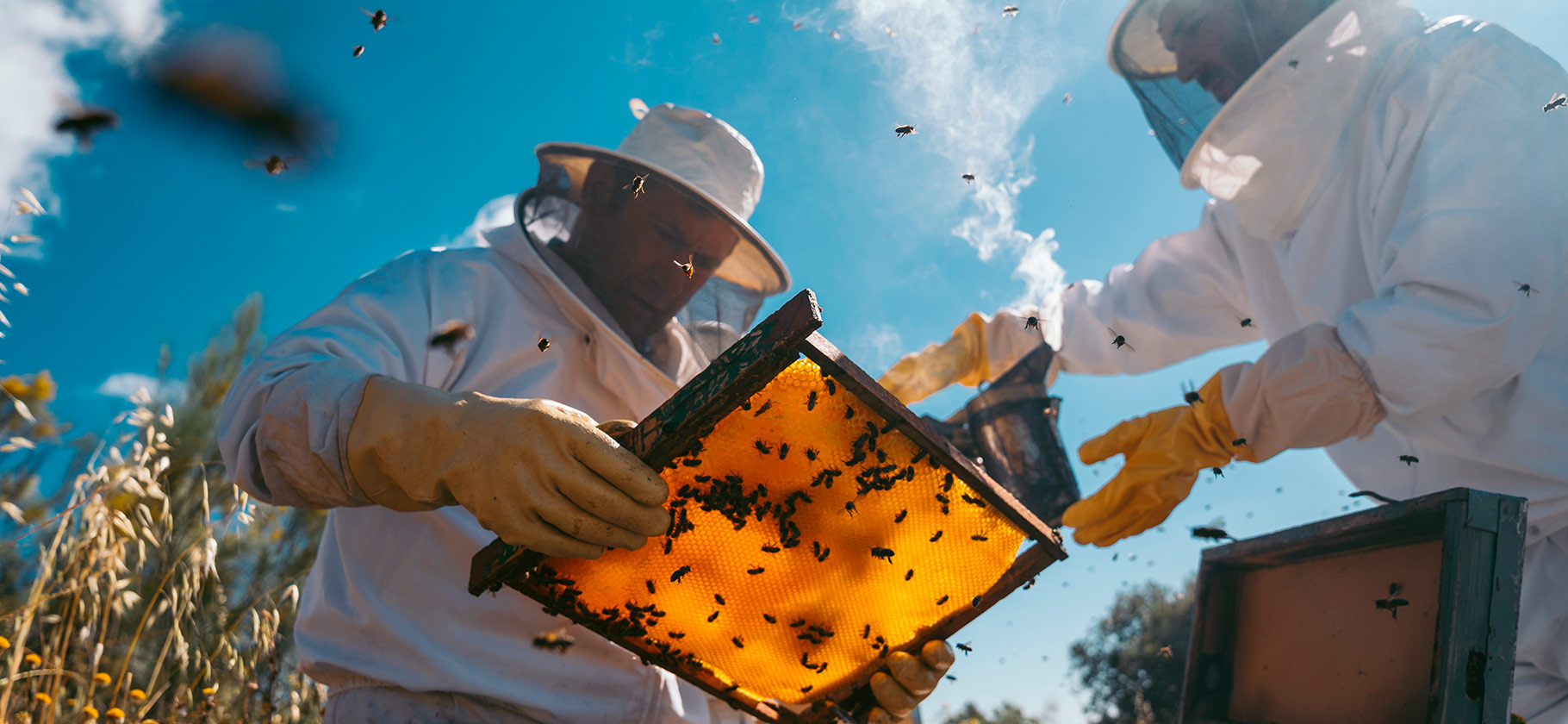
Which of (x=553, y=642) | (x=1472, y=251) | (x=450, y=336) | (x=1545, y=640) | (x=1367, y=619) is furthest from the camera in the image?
(x=1472, y=251)

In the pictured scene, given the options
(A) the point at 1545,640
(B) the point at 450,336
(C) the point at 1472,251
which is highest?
(C) the point at 1472,251

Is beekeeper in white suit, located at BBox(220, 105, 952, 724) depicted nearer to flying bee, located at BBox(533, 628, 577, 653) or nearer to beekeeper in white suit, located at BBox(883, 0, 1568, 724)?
flying bee, located at BBox(533, 628, 577, 653)

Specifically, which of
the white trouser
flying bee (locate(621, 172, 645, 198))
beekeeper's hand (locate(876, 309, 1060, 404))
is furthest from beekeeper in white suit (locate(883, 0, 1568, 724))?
flying bee (locate(621, 172, 645, 198))

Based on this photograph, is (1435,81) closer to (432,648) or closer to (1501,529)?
(1501,529)

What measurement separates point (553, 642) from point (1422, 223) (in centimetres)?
332

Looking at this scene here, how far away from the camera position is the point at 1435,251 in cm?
291

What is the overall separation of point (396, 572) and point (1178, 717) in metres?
2.52

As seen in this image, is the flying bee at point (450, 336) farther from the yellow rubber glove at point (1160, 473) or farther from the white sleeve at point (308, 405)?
the yellow rubber glove at point (1160, 473)

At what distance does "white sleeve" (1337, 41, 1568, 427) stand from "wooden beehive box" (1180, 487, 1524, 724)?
103 cm

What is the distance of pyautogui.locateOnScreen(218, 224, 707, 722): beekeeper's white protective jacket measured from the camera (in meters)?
1.91

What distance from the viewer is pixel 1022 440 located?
12.6 feet

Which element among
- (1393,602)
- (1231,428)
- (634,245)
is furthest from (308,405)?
(1231,428)

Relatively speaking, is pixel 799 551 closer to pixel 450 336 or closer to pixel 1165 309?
pixel 450 336

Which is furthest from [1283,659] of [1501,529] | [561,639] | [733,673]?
[561,639]
